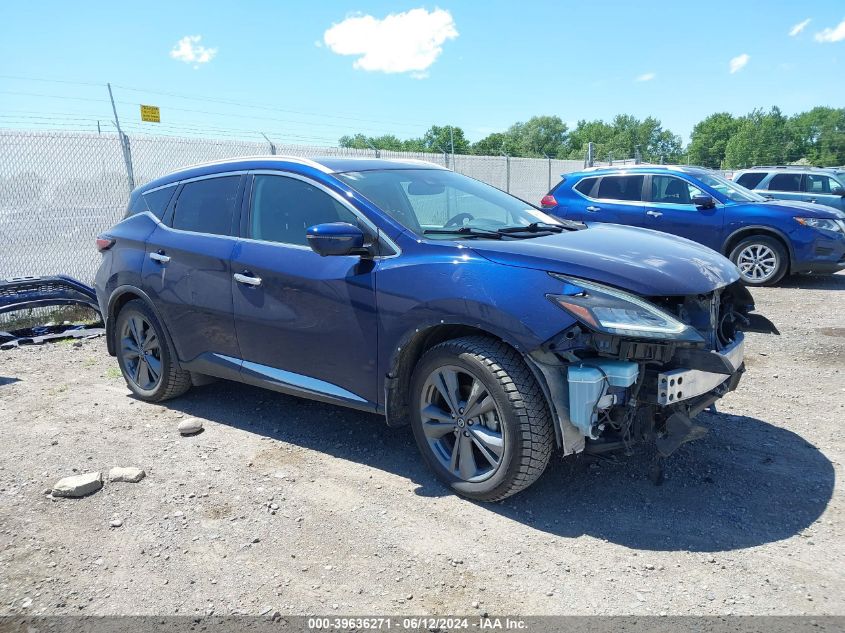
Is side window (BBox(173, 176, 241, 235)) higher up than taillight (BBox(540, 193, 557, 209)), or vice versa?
side window (BBox(173, 176, 241, 235))

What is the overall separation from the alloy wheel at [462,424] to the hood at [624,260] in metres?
0.67

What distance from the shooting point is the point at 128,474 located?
3908 mm

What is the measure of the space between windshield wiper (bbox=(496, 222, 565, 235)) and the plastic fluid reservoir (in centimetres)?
116

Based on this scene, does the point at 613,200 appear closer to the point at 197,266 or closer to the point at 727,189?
the point at 727,189

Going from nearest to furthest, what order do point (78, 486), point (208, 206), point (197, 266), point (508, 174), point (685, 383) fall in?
1. point (685, 383)
2. point (78, 486)
3. point (197, 266)
4. point (208, 206)
5. point (508, 174)

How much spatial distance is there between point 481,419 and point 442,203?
5.24 ft

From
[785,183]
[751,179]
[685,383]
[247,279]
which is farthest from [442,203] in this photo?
[785,183]

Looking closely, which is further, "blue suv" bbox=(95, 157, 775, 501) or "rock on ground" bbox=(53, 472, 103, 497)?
"rock on ground" bbox=(53, 472, 103, 497)

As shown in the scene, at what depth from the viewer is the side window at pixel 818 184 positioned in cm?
1387

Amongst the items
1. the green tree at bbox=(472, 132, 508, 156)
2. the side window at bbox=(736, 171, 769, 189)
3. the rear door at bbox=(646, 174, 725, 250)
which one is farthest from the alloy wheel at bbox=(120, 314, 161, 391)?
the green tree at bbox=(472, 132, 508, 156)

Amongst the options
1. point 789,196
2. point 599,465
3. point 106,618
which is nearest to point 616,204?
point 789,196

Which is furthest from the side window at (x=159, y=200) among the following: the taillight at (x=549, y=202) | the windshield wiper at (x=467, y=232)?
the taillight at (x=549, y=202)

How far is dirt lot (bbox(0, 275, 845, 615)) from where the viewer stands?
109 inches

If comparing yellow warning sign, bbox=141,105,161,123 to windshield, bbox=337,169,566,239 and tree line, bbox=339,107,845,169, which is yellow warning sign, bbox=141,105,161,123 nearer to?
windshield, bbox=337,169,566,239
